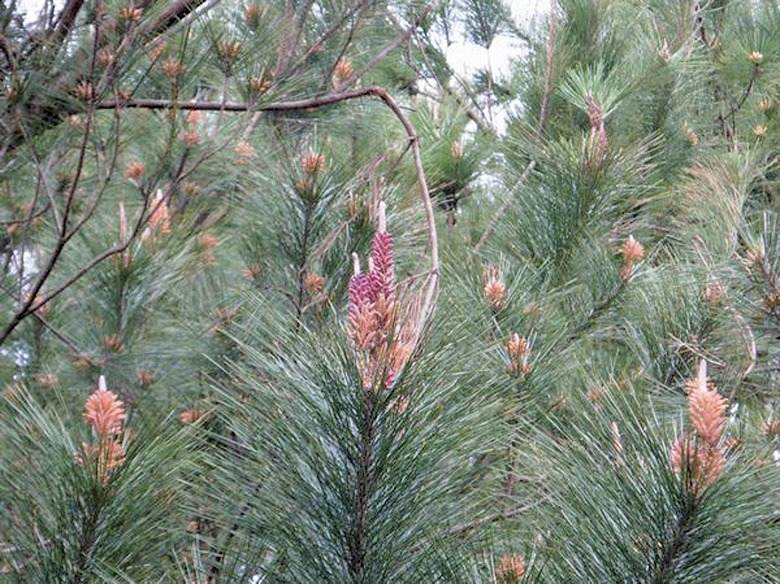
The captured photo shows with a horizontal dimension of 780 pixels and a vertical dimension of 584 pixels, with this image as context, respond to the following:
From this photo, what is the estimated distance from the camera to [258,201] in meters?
1.66

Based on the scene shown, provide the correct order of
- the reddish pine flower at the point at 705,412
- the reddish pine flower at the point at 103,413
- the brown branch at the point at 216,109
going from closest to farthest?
the reddish pine flower at the point at 705,412
the reddish pine flower at the point at 103,413
the brown branch at the point at 216,109

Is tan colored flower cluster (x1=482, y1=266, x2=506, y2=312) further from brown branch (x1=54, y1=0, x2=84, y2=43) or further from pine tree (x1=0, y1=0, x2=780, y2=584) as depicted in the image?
brown branch (x1=54, y1=0, x2=84, y2=43)

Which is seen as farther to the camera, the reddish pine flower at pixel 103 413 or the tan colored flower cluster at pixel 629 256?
the tan colored flower cluster at pixel 629 256

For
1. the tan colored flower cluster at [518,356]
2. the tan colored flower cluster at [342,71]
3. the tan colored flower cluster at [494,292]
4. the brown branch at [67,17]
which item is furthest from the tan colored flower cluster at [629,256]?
the brown branch at [67,17]

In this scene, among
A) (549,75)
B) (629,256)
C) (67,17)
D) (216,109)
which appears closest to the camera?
(67,17)

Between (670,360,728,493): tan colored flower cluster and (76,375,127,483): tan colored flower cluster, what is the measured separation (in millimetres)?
394

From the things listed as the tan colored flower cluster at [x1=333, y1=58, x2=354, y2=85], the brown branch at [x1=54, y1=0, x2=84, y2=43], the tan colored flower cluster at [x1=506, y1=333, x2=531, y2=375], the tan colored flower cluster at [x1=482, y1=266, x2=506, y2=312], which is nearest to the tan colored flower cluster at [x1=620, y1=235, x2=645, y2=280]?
the tan colored flower cluster at [x1=482, y1=266, x2=506, y2=312]

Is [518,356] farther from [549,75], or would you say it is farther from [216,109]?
[549,75]

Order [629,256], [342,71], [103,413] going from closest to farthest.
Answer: [103,413]
[629,256]
[342,71]

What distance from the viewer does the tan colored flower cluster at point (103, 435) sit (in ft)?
2.56

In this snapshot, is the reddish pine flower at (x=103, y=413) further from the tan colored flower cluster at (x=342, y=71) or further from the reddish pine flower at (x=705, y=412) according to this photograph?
the tan colored flower cluster at (x=342, y=71)

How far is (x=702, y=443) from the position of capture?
683 millimetres

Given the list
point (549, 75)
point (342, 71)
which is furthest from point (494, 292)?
point (549, 75)

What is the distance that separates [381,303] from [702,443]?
0.73ft
